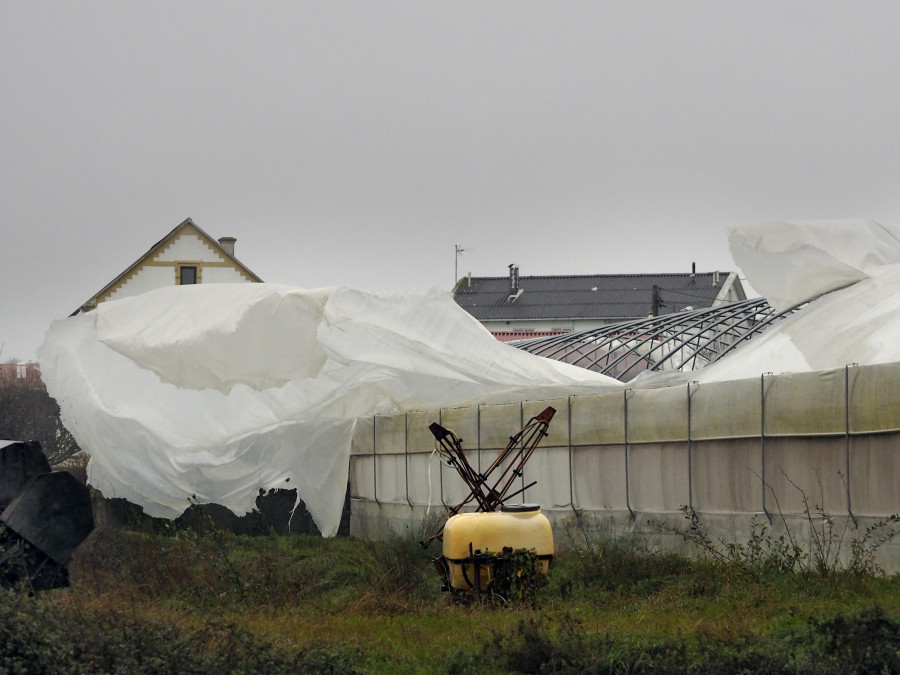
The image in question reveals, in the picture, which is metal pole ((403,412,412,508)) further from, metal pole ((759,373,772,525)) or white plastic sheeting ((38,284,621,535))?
metal pole ((759,373,772,525))

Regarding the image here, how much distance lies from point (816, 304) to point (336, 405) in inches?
316

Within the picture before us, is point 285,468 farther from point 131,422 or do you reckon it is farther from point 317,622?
point 317,622

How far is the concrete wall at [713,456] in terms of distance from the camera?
45.1 ft

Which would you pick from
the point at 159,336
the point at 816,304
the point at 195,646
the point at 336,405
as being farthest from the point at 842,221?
the point at 195,646

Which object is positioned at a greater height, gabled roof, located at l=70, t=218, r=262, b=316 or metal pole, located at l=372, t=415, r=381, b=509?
gabled roof, located at l=70, t=218, r=262, b=316

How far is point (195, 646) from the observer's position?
9.07 meters

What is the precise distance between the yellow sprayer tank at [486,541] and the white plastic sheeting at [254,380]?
6272mm

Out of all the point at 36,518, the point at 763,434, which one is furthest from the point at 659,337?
the point at 36,518

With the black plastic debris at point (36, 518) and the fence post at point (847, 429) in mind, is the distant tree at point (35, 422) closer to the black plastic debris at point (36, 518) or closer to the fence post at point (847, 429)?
the black plastic debris at point (36, 518)

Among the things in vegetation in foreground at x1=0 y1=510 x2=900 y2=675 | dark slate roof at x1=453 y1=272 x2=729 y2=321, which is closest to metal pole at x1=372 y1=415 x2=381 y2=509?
vegetation in foreground at x1=0 y1=510 x2=900 y2=675

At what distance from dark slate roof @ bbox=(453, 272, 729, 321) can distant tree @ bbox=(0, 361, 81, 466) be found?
2049 cm

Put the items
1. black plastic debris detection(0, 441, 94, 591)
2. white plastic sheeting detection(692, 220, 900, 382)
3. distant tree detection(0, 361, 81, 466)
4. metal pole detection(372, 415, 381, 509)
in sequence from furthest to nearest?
distant tree detection(0, 361, 81, 466) < metal pole detection(372, 415, 381, 509) < white plastic sheeting detection(692, 220, 900, 382) < black plastic debris detection(0, 441, 94, 591)

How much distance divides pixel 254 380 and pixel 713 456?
7.36 meters

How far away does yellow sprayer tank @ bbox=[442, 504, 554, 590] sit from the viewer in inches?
527
